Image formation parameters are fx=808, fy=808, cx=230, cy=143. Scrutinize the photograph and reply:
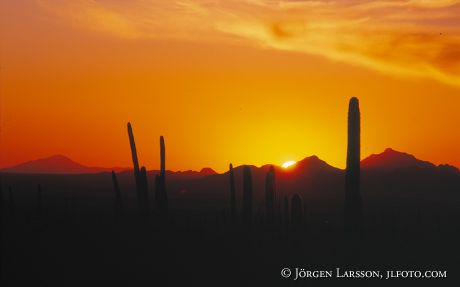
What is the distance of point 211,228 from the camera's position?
27.1m

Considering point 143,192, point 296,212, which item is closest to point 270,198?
point 296,212

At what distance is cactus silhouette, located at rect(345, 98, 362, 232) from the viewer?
22.7 meters

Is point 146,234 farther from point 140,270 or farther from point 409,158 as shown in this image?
point 409,158

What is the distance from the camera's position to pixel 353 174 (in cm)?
2305

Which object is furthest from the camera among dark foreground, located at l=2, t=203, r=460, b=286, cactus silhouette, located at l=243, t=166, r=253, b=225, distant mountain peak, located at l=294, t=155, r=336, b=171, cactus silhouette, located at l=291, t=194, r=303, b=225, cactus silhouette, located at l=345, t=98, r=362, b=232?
distant mountain peak, located at l=294, t=155, r=336, b=171

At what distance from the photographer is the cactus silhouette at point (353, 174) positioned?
22.7 meters

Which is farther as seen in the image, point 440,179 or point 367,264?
point 440,179

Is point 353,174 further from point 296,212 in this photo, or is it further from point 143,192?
point 143,192

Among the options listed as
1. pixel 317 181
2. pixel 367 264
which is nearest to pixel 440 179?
pixel 317 181

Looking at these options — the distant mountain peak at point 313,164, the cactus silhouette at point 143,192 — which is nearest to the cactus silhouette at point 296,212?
the cactus silhouette at point 143,192

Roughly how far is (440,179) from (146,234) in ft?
366

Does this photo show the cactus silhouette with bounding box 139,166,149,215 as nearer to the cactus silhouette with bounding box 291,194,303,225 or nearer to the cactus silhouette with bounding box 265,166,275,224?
the cactus silhouette with bounding box 265,166,275,224

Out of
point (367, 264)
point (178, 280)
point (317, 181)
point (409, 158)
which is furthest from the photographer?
point (409, 158)
